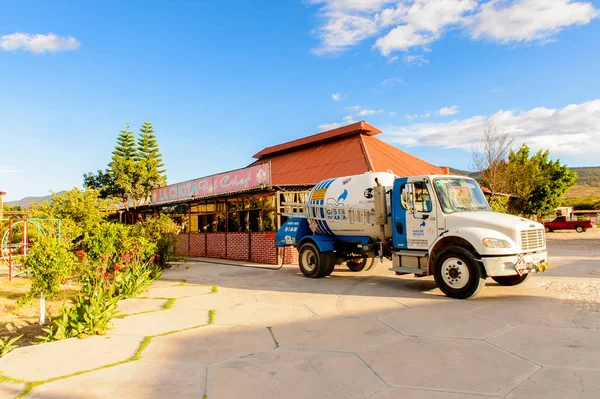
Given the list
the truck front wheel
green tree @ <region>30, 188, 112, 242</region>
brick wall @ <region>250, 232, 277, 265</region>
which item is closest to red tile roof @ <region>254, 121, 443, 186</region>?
brick wall @ <region>250, 232, 277, 265</region>

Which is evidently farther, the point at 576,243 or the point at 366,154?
the point at 576,243

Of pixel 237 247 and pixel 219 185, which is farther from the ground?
pixel 219 185

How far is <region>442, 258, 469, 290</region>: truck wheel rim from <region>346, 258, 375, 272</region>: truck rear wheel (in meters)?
4.71

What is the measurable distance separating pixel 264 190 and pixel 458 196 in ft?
27.5

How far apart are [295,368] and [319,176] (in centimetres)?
1556

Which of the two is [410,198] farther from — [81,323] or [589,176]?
[589,176]

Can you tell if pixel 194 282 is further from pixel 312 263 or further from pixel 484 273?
pixel 484 273

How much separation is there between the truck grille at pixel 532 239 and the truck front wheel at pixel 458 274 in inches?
41.9

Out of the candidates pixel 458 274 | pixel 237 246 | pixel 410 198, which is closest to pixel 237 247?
pixel 237 246

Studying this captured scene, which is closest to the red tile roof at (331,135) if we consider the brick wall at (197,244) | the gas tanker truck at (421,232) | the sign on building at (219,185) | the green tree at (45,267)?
the sign on building at (219,185)

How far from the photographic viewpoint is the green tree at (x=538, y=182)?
36.9 metres

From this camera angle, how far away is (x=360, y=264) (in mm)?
13055

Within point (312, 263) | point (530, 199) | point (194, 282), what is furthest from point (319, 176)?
point (530, 199)

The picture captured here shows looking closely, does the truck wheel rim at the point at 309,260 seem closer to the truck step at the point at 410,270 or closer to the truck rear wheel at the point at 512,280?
the truck step at the point at 410,270
